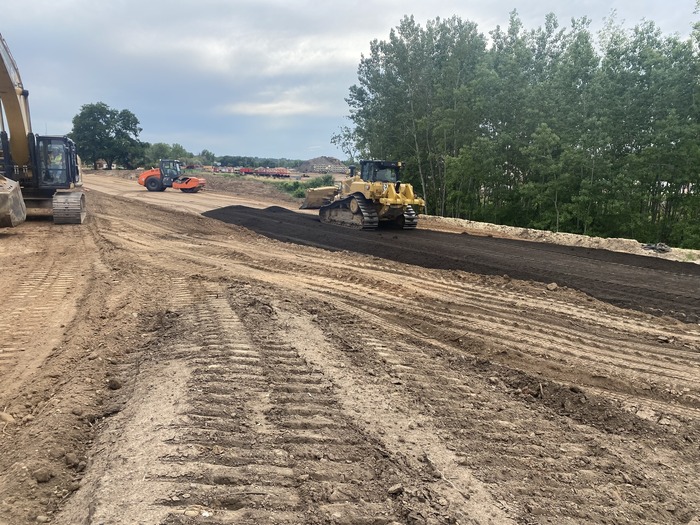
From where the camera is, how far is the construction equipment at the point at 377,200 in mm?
16516

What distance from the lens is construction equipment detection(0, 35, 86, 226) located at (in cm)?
1316

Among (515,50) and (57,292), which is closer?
(57,292)

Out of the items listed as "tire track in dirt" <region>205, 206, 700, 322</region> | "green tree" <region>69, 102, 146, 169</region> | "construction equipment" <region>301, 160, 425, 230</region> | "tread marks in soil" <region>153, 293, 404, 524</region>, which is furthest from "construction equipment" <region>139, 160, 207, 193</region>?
"green tree" <region>69, 102, 146, 169</region>

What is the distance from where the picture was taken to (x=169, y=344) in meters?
4.72


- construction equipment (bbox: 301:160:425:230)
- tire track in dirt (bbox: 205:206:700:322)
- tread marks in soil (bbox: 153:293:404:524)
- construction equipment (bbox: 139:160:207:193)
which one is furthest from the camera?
construction equipment (bbox: 139:160:207:193)

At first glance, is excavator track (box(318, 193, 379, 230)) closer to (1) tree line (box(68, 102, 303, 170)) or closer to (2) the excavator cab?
(2) the excavator cab

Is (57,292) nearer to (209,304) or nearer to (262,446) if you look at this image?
(209,304)

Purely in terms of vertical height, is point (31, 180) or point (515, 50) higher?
point (515, 50)

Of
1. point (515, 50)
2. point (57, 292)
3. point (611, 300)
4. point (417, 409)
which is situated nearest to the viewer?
point (417, 409)

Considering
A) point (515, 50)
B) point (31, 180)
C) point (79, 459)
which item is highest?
point (515, 50)

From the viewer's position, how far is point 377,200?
16.7m

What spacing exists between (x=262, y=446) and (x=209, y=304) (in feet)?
11.8

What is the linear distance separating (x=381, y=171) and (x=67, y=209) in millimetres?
10704

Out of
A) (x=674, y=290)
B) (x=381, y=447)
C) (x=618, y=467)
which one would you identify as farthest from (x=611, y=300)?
(x=381, y=447)
